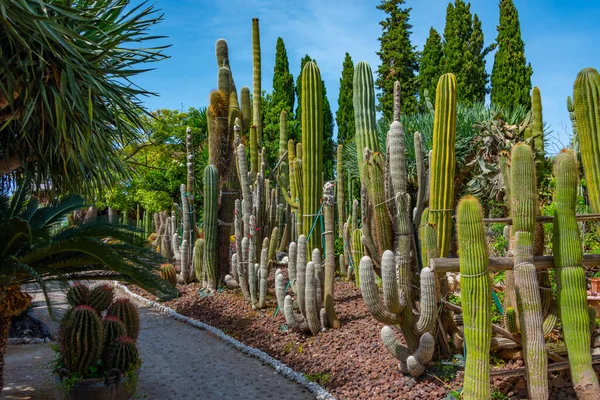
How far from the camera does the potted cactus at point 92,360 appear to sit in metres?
3.98

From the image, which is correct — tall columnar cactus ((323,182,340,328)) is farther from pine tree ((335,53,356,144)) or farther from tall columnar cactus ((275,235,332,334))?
pine tree ((335,53,356,144))

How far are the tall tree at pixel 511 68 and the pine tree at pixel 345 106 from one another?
5.53 metres

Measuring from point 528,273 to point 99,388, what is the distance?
10.8 ft

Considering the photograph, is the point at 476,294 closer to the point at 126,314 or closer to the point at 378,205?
the point at 378,205

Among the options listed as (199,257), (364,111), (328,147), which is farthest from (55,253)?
(328,147)

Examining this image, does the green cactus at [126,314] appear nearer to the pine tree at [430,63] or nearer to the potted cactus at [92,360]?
the potted cactus at [92,360]

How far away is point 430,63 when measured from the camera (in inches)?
665

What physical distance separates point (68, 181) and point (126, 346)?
2.16 meters

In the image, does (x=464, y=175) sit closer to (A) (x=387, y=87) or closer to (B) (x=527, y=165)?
(B) (x=527, y=165)

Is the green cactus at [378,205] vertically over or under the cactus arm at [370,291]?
over

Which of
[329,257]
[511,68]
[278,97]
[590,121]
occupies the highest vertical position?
[278,97]

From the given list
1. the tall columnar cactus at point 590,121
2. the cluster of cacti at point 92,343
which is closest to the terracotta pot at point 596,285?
the tall columnar cactus at point 590,121

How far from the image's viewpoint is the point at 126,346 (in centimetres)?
421

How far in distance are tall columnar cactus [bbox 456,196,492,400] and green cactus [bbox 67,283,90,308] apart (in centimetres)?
341
